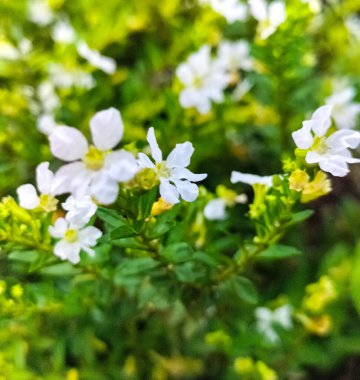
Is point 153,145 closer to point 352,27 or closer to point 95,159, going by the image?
point 95,159

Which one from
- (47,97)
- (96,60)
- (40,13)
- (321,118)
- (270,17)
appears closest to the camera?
(321,118)

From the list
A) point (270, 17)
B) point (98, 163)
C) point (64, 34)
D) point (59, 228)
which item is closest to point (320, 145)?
point (98, 163)

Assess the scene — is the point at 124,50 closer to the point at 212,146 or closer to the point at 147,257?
the point at 212,146

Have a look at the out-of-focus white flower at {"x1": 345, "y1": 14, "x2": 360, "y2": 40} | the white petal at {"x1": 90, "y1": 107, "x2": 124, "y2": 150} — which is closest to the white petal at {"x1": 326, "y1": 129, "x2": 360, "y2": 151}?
the white petal at {"x1": 90, "y1": 107, "x2": 124, "y2": 150}

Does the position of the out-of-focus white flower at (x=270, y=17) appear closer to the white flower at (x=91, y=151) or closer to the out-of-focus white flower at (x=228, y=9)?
the out-of-focus white flower at (x=228, y=9)

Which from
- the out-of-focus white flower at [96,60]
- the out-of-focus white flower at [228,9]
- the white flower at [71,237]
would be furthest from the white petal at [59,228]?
the out-of-focus white flower at [228,9]

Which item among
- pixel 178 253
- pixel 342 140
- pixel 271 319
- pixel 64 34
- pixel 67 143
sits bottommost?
pixel 271 319

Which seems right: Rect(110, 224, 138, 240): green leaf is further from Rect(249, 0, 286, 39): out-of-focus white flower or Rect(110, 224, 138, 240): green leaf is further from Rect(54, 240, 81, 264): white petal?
Rect(249, 0, 286, 39): out-of-focus white flower

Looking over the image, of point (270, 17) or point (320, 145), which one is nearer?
point (320, 145)
